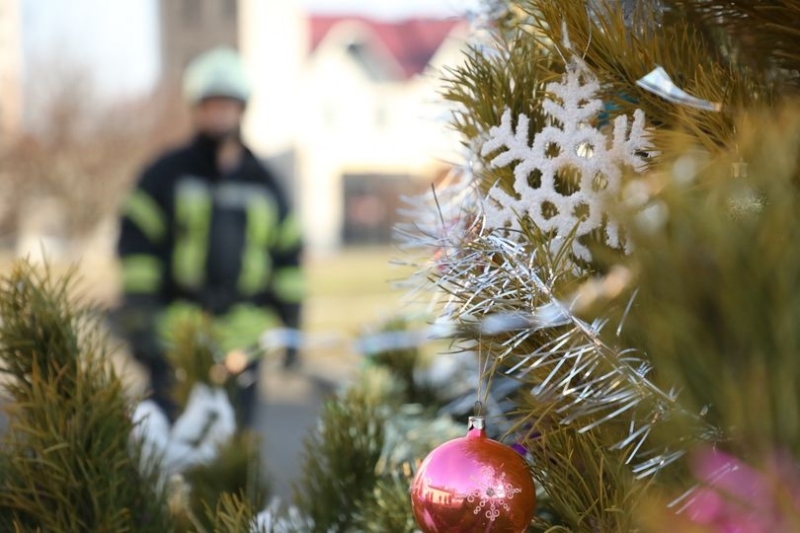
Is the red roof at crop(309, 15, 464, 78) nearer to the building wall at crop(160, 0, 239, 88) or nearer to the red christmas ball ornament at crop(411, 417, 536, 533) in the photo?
the building wall at crop(160, 0, 239, 88)

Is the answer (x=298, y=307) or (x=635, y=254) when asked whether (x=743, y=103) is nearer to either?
(x=635, y=254)

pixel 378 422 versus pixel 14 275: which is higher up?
pixel 14 275

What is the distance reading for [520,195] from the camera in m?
0.78

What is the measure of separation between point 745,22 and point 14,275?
2.22 ft

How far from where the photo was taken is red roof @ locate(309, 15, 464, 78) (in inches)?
971

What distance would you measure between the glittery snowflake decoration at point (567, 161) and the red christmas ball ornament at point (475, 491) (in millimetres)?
172

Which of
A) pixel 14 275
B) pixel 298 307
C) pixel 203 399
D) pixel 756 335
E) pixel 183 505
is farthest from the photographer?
pixel 298 307

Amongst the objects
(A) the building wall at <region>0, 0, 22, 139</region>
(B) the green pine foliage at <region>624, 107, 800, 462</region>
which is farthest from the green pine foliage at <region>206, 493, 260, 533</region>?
(A) the building wall at <region>0, 0, 22, 139</region>

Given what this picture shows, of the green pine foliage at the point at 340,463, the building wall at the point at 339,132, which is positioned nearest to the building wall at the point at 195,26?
the building wall at the point at 339,132

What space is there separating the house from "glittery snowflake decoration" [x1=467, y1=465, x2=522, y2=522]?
76.9ft

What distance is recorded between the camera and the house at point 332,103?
2458 centimetres

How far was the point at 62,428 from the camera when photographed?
84 centimetres

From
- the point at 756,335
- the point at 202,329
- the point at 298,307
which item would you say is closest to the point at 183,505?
the point at 202,329

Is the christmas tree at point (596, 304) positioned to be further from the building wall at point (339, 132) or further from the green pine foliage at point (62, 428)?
the building wall at point (339, 132)
